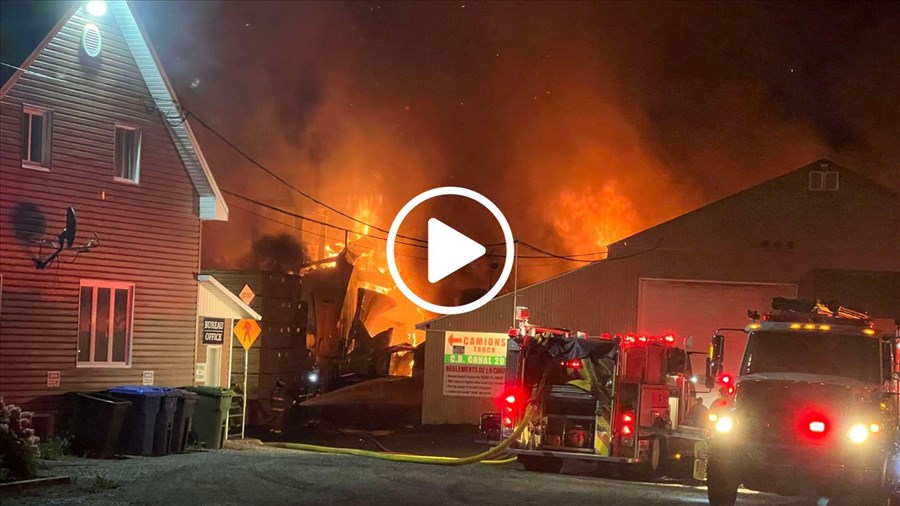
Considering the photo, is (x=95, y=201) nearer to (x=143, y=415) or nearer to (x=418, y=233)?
(x=143, y=415)

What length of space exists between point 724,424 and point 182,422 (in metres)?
9.55

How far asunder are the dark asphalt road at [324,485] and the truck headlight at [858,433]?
2278 millimetres

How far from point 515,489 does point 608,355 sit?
3.63 m

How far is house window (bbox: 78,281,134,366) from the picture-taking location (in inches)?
740

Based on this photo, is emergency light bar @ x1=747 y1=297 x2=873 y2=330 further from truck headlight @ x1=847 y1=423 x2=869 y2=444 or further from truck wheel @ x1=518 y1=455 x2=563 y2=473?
truck wheel @ x1=518 y1=455 x2=563 y2=473

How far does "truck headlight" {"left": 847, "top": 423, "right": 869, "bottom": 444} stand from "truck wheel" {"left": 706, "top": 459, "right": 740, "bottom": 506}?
143cm

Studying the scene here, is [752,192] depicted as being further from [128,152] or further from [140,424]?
[140,424]

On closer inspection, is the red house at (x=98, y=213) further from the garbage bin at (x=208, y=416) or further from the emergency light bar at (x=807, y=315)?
the emergency light bar at (x=807, y=315)

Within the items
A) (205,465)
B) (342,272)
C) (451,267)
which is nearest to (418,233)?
(451,267)

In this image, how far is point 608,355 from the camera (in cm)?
1689

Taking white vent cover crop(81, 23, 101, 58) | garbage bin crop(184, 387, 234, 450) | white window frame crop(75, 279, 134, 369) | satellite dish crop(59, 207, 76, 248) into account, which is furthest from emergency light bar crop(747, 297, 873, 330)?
white vent cover crop(81, 23, 101, 58)

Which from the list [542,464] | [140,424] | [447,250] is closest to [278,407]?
[140,424]

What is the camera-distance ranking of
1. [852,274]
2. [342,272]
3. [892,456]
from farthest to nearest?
[342,272]
[852,274]
[892,456]

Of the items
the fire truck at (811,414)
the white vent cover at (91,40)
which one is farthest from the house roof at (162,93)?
the fire truck at (811,414)
